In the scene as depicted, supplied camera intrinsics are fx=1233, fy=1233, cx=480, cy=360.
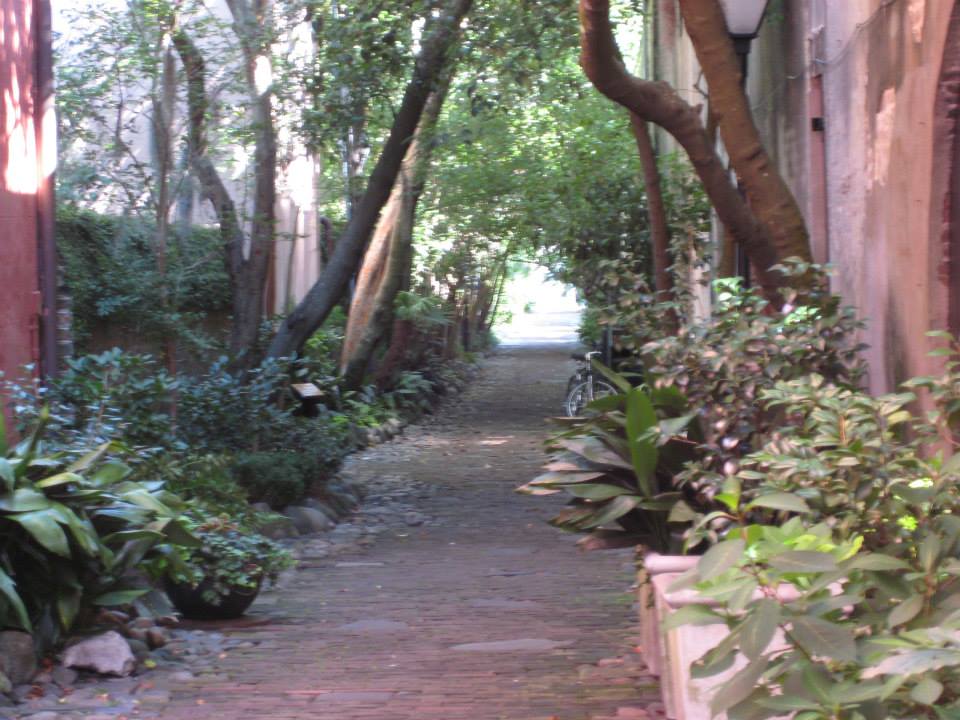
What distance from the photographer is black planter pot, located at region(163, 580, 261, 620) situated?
6984mm

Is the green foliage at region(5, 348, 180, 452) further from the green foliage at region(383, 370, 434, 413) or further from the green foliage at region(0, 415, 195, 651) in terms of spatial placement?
the green foliage at region(383, 370, 434, 413)

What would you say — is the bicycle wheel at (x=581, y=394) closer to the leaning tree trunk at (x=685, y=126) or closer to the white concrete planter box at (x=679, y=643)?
the leaning tree trunk at (x=685, y=126)

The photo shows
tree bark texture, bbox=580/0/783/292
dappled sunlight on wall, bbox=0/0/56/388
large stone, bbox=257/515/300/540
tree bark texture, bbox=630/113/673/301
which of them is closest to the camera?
tree bark texture, bbox=580/0/783/292

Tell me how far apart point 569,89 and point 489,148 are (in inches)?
70.9

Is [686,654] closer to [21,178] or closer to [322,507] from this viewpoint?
[21,178]

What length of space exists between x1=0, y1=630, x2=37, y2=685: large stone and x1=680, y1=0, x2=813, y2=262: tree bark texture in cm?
410

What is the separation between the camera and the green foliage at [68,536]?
559 centimetres

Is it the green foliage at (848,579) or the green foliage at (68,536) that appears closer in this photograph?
the green foliage at (848,579)

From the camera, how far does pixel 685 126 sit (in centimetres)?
631

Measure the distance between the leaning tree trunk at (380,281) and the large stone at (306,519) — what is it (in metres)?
6.49

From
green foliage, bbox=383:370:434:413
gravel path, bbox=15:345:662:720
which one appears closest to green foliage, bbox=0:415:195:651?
gravel path, bbox=15:345:662:720

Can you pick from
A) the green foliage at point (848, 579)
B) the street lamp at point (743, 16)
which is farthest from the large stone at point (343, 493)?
the green foliage at point (848, 579)

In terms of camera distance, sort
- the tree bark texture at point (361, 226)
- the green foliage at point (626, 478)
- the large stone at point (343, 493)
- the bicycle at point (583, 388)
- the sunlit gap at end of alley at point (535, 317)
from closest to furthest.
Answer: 1. the green foliage at point (626, 478)
2. the large stone at point (343, 493)
3. the tree bark texture at point (361, 226)
4. the bicycle at point (583, 388)
5. the sunlit gap at end of alley at point (535, 317)

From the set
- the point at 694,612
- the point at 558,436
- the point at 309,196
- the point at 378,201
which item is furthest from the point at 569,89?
the point at 694,612
